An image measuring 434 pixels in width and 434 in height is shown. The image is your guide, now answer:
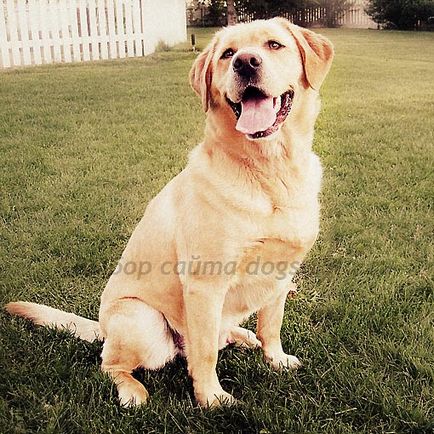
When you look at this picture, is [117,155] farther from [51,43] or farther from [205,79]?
[51,43]

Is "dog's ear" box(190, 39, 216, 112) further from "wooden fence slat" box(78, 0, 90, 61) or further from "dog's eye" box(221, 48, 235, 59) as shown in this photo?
"wooden fence slat" box(78, 0, 90, 61)

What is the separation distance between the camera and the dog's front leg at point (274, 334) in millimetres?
2482

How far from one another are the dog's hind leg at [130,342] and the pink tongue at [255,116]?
79cm

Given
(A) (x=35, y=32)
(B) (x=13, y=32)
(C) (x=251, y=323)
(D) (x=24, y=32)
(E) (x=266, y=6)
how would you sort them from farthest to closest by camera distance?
(E) (x=266, y=6) < (A) (x=35, y=32) < (D) (x=24, y=32) < (B) (x=13, y=32) < (C) (x=251, y=323)

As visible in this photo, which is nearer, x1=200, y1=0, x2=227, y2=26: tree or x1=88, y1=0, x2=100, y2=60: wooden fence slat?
x1=88, y1=0, x2=100, y2=60: wooden fence slat

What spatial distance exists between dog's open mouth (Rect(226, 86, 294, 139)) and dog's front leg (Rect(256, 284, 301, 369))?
0.71m

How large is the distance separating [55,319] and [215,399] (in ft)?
2.74

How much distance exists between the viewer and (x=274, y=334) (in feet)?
8.25

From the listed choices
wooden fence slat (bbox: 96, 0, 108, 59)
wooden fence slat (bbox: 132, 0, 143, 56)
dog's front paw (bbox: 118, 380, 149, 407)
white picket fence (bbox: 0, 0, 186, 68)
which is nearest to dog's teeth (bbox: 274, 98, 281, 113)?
dog's front paw (bbox: 118, 380, 149, 407)

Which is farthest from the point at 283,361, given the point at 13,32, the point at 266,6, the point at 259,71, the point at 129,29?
the point at 266,6

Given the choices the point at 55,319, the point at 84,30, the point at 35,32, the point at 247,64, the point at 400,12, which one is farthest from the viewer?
the point at 400,12

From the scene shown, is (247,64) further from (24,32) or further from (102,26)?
(102,26)

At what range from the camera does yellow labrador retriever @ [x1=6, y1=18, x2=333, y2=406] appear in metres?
2.09

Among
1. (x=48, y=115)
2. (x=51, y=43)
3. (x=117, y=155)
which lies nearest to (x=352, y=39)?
(x=51, y=43)
